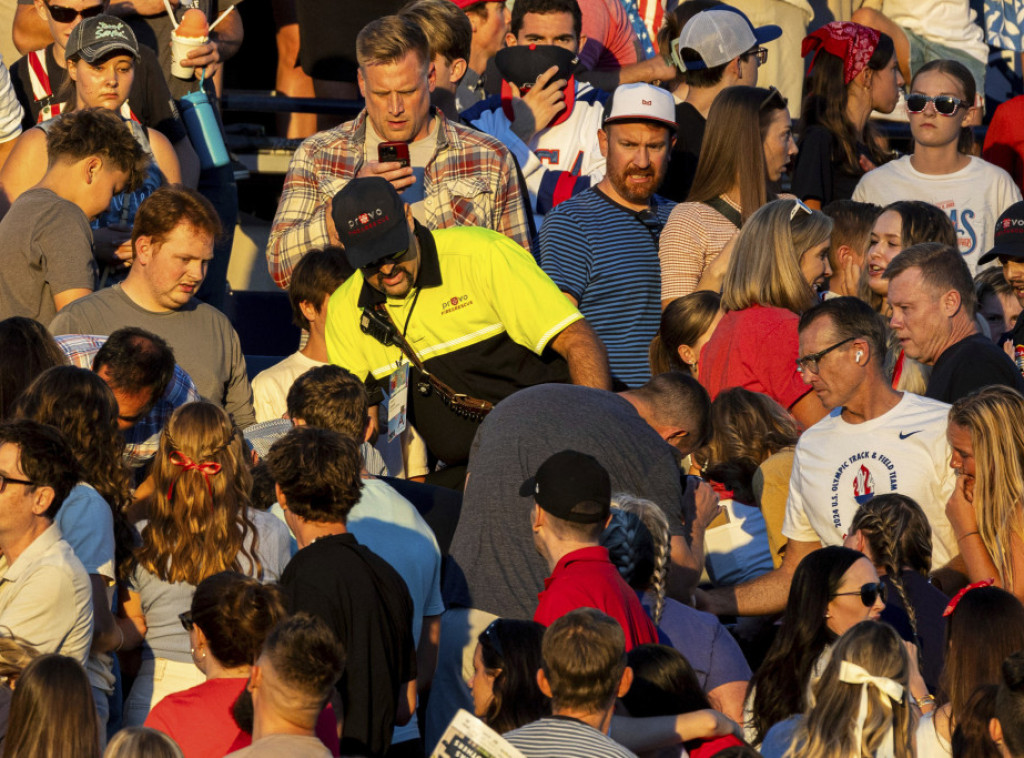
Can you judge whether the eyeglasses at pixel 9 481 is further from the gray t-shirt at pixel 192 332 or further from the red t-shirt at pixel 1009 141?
the red t-shirt at pixel 1009 141

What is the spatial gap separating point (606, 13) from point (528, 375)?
14.1ft

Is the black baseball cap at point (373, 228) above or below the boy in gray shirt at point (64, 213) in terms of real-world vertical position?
above

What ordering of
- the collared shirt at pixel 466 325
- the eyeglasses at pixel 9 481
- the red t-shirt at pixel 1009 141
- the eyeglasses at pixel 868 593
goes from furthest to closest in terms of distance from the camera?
the red t-shirt at pixel 1009 141, the collared shirt at pixel 466 325, the eyeglasses at pixel 868 593, the eyeglasses at pixel 9 481

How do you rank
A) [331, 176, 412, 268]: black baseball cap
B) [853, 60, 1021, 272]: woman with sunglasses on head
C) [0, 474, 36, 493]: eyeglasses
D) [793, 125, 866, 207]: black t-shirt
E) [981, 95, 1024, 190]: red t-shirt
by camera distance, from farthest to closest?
[981, 95, 1024, 190]: red t-shirt < [793, 125, 866, 207]: black t-shirt < [853, 60, 1021, 272]: woman with sunglasses on head < [331, 176, 412, 268]: black baseball cap < [0, 474, 36, 493]: eyeglasses

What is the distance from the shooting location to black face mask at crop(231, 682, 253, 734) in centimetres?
441

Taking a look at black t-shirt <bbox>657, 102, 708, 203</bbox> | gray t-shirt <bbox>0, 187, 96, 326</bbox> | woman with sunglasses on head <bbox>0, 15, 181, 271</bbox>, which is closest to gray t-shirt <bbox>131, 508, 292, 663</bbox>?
Answer: gray t-shirt <bbox>0, 187, 96, 326</bbox>

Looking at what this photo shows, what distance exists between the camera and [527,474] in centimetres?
542

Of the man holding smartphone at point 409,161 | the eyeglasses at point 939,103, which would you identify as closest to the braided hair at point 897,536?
the man holding smartphone at point 409,161

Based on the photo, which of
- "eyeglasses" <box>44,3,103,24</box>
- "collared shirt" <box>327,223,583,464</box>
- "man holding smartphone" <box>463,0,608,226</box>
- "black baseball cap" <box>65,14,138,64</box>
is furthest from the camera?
"man holding smartphone" <box>463,0,608,226</box>

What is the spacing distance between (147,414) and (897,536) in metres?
2.75

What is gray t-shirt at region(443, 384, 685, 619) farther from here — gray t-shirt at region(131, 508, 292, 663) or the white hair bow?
the white hair bow

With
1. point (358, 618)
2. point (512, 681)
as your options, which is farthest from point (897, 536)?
point (358, 618)

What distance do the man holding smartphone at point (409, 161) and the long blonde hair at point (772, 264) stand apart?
42.1 inches

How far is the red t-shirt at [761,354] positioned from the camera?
6.92 metres
